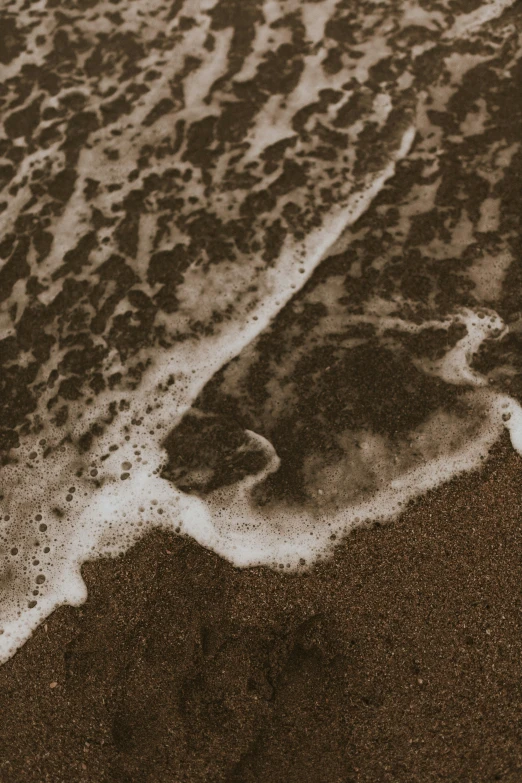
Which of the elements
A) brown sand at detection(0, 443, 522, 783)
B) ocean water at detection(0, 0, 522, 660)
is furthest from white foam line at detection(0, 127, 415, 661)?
brown sand at detection(0, 443, 522, 783)

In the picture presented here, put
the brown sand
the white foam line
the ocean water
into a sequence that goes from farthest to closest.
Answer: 1. the ocean water
2. the white foam line
3. the brown sand

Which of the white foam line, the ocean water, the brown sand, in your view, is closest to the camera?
the brown sand

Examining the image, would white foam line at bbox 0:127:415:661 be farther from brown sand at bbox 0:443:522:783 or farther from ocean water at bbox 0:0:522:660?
brown sand at bbox 0:443:522:783

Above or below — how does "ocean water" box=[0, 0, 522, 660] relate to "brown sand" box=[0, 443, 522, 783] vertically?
above

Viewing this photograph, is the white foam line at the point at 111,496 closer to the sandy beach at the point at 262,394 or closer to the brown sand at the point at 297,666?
the sandy beach at the point at 262,394

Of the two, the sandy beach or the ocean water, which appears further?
the ocean water

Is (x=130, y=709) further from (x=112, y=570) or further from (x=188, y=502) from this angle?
(x=188, y=502)

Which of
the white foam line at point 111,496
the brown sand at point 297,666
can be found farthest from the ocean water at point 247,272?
the brown sand at point 297,666

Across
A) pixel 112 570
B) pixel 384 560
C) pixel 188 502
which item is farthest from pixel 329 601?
pixel 112 570
